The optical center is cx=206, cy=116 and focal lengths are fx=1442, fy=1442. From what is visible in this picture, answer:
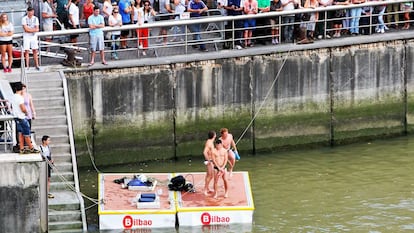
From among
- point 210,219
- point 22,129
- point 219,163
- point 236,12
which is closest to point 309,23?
point 236,12

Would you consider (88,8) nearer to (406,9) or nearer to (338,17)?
(338,17)

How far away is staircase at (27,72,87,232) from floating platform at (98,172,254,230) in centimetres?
60

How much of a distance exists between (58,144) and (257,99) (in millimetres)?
6194

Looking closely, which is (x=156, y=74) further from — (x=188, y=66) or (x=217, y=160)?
(x=217, y=160)

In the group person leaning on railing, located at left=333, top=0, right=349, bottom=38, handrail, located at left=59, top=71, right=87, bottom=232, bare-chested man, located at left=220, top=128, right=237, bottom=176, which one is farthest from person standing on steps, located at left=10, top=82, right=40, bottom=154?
person leaning on railing, located at left=333, top=0, right=349, bottom=38

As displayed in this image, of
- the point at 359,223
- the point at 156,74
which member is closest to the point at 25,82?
the point at 156,74

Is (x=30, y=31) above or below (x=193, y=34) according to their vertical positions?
above

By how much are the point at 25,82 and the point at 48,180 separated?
3872 millimetres

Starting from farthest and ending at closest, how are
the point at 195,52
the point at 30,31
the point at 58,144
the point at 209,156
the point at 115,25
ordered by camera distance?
1. the point at 195,52
2. the point at 115,25
3. the point at 30,31
4. the point at 58,144
5. the point at 209,156

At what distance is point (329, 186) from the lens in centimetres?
3391

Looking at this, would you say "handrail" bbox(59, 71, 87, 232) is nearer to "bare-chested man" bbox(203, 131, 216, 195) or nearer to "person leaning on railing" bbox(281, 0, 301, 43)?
"bare-chested man" bbox(203, 131, 216, 195)

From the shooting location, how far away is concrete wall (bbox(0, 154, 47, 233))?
2805 centimetres

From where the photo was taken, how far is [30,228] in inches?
1117

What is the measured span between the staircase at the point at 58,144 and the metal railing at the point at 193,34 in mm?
1272
